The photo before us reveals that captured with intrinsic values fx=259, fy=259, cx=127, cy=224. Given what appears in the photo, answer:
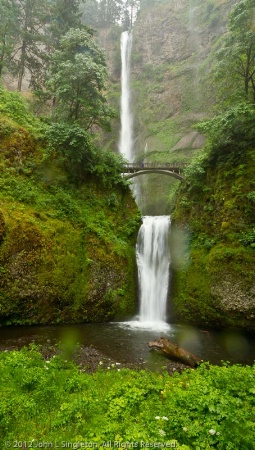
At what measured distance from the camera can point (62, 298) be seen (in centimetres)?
1115

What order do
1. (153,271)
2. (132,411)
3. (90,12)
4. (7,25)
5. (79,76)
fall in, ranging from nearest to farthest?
(132,411), (79,76), (153,271), (7,25), (90,12)

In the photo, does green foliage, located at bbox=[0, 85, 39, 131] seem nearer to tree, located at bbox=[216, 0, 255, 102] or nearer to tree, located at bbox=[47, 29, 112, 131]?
tree, located at bbox=[47, 29, 112, 131]

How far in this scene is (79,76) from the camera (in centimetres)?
1309

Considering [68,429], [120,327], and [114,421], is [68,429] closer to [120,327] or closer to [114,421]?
[114,421]

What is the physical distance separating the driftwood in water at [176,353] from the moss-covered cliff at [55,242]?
3.84 m

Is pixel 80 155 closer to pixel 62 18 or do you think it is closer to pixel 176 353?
pixel 176 353

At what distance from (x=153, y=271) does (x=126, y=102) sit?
3090cm

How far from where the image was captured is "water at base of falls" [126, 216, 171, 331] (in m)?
13.6

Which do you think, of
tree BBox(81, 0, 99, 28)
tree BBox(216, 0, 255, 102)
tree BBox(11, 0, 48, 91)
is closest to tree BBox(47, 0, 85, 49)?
tree BBox(11, 0, 48, 91)

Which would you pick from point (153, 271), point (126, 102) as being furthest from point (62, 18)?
point (126, 102)

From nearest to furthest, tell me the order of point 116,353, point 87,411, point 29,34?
point 87,411 < point 116,353 < point 29,34

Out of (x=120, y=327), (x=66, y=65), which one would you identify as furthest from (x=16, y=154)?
(x=120, y=327)

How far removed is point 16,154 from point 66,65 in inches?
196

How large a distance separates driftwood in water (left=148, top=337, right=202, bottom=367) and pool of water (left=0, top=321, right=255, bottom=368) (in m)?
0.23
